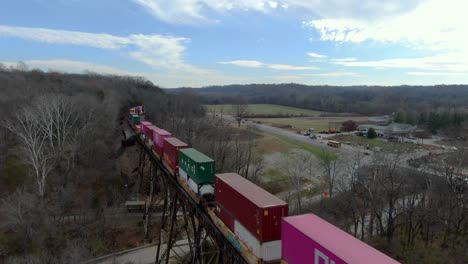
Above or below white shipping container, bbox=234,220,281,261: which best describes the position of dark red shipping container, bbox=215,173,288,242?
above

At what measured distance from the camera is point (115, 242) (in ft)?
95.5

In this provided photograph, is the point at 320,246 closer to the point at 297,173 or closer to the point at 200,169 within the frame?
the point at 200,169

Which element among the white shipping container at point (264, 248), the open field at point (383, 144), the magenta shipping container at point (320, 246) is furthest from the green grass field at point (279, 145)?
the magenta shipping container at point (320, 246)

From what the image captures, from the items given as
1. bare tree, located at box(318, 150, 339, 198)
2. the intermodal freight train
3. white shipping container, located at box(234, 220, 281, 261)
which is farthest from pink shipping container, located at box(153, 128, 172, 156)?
bare tree, located at box(318, 150, 339, 198)

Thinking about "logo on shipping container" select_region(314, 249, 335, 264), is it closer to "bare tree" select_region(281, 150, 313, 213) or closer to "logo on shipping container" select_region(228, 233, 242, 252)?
"logo on shipping container" select_region(228, 233, 242, 252)

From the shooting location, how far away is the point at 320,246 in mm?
8773

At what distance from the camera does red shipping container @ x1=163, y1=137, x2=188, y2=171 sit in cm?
2342

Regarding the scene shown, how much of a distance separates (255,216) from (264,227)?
1.87 feet

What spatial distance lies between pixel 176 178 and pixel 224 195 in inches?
359

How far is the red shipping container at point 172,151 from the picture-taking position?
2342 cm

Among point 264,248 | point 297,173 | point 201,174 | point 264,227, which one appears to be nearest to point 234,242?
point 264,248

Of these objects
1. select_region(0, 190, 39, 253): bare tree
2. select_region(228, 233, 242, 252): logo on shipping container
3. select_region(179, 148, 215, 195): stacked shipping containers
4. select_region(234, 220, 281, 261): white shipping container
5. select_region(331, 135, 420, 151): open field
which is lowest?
select_region(0, 190, 39, 253): bare tree

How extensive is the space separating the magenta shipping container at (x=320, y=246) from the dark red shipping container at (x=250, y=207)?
1044 mm

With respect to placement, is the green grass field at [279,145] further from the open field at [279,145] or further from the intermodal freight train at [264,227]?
the intermodal freight train at [264,227]
